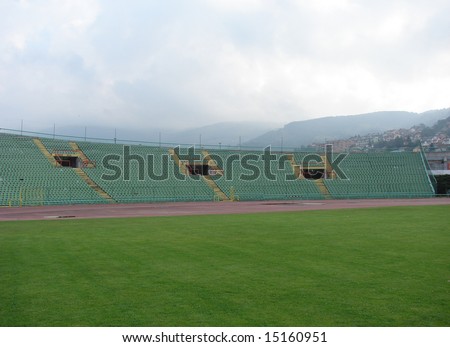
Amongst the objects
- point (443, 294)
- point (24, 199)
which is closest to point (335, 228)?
point (443, 294)

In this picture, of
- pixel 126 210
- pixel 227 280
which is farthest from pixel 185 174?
pixel 227 280

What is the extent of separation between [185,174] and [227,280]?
4148 cm

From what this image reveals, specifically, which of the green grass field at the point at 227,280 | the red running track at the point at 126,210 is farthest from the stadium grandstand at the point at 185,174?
the green grass field at the point at 227,280

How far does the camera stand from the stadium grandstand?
137ft

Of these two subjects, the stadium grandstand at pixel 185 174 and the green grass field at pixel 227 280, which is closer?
the green grass field at pixel 227 280

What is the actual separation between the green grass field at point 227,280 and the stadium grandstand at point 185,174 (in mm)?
27343

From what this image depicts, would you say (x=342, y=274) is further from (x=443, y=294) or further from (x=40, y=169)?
(x=40, y=169)

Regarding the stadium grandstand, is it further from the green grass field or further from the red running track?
the green grass field

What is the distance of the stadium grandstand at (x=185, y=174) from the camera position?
41906 millimetres

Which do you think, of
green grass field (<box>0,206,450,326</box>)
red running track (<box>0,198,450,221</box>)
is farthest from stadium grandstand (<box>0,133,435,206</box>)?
green grass field (<box>0,206,450,326</box>)

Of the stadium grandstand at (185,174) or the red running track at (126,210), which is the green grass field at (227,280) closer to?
the red running track at (126,210)

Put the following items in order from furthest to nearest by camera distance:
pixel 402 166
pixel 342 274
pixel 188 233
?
pixel 402 166, pixel 188 233, pixel 342 274

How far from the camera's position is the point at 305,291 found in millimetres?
7930

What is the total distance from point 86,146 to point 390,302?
46.8m
